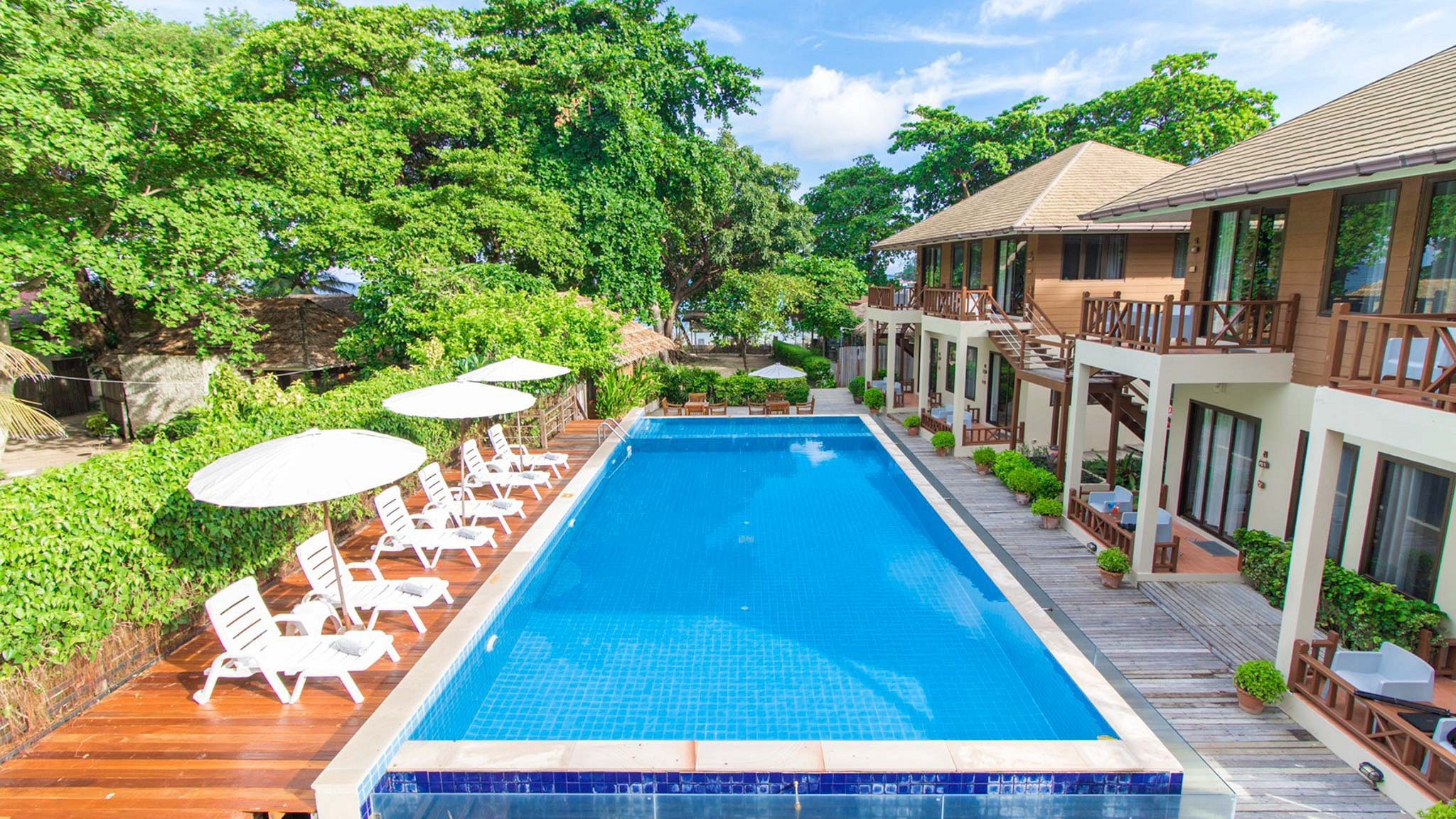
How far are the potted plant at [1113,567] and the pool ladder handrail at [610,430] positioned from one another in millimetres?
12436

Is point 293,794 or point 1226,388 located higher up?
point 1226,388

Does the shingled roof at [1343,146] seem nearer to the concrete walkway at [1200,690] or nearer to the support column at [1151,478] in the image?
the support column at [1151,478]

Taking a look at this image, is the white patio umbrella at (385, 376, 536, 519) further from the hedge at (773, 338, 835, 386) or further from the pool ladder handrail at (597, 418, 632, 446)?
the hedge at (773, 338, 835, 386)

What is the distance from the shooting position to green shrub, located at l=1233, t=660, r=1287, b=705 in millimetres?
6781

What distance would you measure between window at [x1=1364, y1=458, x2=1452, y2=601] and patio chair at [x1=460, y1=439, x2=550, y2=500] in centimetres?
1275

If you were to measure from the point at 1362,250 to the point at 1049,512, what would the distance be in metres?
5.66

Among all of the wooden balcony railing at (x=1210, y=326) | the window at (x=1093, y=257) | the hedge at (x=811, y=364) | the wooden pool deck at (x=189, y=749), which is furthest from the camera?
the hedge at (x=811, y=364)

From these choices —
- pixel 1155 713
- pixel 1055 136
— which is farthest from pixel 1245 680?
pixel 1055 136

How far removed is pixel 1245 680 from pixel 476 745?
7.65 m

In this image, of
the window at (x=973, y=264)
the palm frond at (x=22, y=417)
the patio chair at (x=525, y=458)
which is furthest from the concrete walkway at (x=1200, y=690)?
the palm frond at (x=22, y=417)

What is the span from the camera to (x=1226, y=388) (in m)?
10.7

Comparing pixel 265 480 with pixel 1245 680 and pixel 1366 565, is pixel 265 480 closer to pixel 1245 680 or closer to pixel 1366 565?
pixel 1245 680

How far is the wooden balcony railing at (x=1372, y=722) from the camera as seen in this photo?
17.6 feet

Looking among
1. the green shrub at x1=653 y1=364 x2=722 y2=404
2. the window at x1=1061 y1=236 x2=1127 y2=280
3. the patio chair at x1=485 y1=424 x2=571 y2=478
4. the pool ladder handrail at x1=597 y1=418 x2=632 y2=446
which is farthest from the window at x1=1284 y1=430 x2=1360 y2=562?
the green shrub at x1=653 y1=364 x2=722 y2=404
